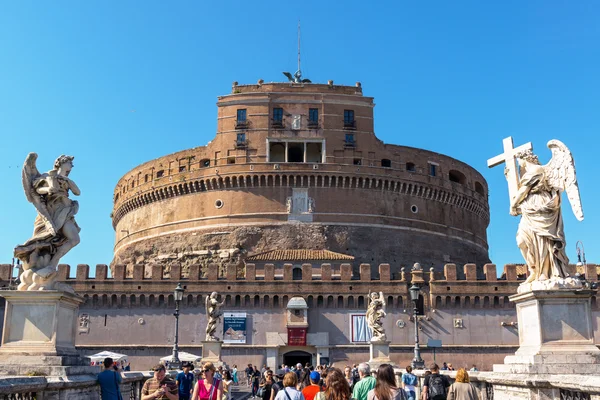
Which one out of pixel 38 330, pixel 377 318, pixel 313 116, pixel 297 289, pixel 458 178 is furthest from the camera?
pixel 458 178

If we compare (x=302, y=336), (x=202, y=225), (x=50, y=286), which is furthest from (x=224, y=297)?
(x=50, y=286)

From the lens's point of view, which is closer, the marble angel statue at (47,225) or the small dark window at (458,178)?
the marble angel statue at (47,225)

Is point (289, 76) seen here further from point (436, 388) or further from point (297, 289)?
point (436, 388)

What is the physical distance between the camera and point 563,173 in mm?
7605

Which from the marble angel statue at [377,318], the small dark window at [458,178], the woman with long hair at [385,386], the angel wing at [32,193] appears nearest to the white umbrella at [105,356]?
the marble angel statue at [377,318]

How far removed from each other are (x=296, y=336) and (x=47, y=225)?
96.2 ft

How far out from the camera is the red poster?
35.7 meters

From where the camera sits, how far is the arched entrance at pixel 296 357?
36.4 m

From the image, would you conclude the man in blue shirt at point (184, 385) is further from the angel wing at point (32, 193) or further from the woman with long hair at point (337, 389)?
the woman with long hair at point (337, 389)

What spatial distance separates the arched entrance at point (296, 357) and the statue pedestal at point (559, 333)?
30.0 meters

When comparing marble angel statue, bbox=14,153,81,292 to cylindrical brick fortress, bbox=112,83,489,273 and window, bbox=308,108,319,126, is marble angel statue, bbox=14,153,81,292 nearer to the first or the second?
cylindrical brick fortress, bbox=112,83,489,273

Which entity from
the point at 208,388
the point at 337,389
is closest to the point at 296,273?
the point at 208,388

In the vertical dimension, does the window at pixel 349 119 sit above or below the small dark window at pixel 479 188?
above

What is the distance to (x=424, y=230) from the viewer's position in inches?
1895
